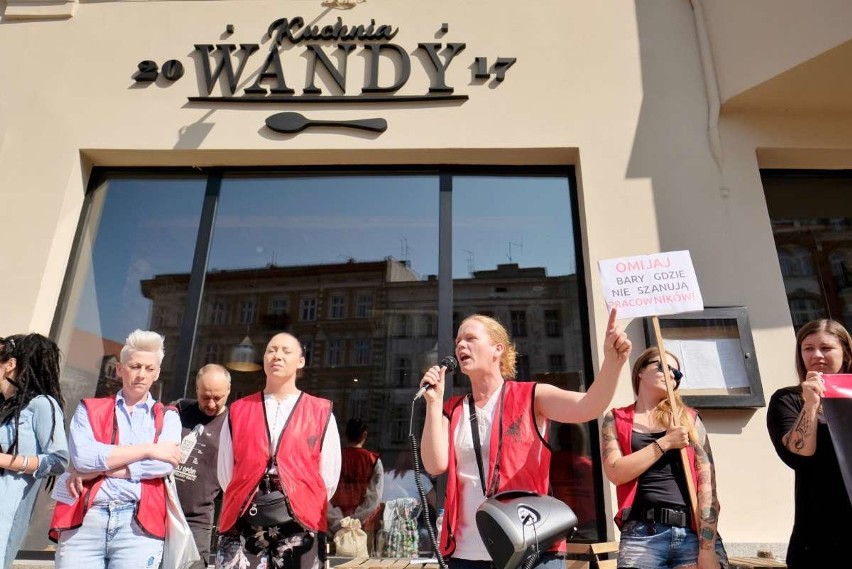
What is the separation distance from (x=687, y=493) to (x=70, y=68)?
5.30m

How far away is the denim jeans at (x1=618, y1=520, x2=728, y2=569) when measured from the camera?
6.93ft

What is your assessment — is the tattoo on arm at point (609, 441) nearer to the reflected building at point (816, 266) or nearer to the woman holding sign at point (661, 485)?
the woman holding sign at point (661, 485)

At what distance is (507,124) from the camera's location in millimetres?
4211

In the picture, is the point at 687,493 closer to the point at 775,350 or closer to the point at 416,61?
the point at 775,350

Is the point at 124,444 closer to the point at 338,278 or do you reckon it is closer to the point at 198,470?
the point at 198,470

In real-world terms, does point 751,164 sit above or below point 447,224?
above

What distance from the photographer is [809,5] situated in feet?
11.9

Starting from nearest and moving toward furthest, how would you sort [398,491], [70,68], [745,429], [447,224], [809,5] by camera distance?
[745,429], [809,5], [398,491], [447,224], [70,68]

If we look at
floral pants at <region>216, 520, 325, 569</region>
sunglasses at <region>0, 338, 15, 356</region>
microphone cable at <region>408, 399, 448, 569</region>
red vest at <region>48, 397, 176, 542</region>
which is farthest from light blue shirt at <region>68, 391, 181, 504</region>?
microphone cable at <region>408, 399, 448, 569</region>

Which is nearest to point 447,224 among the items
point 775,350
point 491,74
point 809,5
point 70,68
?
point 491,74

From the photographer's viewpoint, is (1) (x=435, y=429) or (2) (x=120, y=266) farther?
(2) (x=120, y=266)

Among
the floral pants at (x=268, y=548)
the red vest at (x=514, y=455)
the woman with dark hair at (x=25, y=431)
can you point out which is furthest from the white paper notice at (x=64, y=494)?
the red vest at (x=514, y=455)

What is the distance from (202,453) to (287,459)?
124 centimetres

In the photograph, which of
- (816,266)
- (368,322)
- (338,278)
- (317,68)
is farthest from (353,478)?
(816,266)
